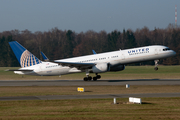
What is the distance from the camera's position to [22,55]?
1940 inches

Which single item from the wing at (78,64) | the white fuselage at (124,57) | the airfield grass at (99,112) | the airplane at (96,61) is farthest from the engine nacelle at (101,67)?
the airfield grass at (99,112)

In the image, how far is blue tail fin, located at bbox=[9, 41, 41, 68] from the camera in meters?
49.1

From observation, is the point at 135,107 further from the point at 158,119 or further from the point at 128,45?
the point at 128,45

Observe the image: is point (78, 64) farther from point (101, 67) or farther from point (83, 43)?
point (83, 43)

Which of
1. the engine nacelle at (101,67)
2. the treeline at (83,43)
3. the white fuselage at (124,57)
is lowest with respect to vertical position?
the engine nacelle at (101,67)

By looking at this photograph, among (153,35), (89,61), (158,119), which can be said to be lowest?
(158,119)

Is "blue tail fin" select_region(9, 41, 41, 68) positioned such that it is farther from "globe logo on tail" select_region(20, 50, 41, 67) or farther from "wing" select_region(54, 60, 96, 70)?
"wing" select_region(54, 60, 96, 70)

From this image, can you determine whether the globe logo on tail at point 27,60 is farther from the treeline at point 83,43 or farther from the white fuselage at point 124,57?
the treeline at point 83,43

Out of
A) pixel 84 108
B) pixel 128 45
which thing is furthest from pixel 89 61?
pixel 128 45

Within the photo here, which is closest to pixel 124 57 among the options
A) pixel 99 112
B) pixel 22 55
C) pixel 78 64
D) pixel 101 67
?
pixel 101 67

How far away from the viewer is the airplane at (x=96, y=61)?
44.8 meters

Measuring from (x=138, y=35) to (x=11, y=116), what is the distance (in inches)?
5904

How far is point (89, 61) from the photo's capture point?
47938mm

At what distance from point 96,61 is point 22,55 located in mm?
14459
